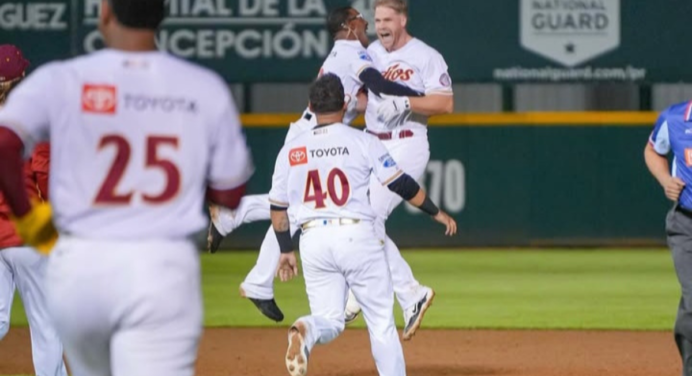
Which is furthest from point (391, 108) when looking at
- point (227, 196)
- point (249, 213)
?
point (227, 196)

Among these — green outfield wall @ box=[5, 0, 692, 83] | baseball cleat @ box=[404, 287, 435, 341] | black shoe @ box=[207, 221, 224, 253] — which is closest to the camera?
baseball cleat @ box=[404, 287, 435, 341]

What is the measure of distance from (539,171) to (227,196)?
12.8 m

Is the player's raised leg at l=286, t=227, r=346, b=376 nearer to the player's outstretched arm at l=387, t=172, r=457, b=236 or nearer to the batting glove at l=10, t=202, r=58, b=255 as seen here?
the player's outstretched arm at l=387, t=172, r=457, b=236

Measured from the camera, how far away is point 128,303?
13.3ft

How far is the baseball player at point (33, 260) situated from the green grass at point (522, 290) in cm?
430

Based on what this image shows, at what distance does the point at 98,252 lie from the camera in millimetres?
4098

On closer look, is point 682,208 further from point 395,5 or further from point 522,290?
point 522,290

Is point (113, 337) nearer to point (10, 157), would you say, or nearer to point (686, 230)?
point (10, 157)

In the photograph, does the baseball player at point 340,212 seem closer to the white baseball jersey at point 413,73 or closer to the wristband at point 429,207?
the wristband at point 429,207

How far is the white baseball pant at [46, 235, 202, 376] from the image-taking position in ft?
13.3

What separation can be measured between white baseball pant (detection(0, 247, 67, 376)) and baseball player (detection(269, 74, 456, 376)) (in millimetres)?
1113

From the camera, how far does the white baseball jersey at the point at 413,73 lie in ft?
31.2

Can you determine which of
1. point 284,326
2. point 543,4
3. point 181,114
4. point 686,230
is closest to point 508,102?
point 543,4

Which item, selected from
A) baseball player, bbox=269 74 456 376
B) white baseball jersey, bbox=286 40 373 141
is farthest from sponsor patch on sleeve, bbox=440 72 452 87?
baseball player, bbox=269 74 456 376
